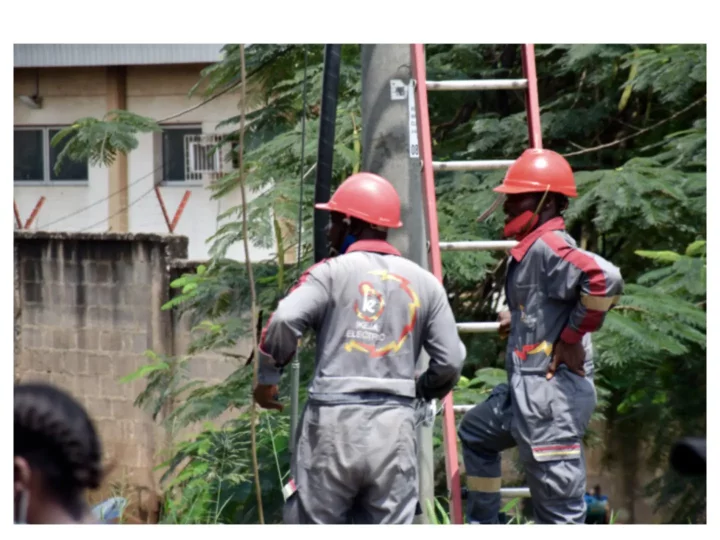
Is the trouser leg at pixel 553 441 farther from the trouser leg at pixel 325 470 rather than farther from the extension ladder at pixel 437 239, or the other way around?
the trouser leg at pixel 325 470

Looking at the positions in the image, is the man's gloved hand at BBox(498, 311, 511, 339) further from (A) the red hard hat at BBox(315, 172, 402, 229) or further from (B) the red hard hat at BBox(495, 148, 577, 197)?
(A) the red hard hat at BBox(315, 172, 402, 229)

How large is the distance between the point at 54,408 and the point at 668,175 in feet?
15.7

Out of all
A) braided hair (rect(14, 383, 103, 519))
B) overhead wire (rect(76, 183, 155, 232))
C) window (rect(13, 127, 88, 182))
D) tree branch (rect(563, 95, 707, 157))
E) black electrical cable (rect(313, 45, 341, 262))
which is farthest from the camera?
window (rect(13, 127, 88, 182))

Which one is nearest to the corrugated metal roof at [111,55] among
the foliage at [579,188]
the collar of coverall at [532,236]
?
the foliage at [579,188]

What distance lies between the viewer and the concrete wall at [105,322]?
33.3ft

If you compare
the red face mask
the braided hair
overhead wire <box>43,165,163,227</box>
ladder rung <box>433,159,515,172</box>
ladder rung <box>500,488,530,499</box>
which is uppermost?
overhead wire <box>43,165,163,227</box>

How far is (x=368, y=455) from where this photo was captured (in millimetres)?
4113

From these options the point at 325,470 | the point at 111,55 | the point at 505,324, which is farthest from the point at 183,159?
the point at 325,470

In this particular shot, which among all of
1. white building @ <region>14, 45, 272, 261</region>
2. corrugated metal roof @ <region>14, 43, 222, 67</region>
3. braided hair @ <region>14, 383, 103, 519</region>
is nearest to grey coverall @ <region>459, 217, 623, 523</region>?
braided hair @ <region>14, 383, 103, 519</region>

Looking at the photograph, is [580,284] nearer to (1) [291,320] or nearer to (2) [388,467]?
(2) [388,467]

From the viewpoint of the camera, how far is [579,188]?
640cm

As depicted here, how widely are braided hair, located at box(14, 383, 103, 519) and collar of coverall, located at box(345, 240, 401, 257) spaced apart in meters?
2.24

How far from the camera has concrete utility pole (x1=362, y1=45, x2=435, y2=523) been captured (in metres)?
4.74

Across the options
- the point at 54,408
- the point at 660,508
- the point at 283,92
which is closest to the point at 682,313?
the point at 660,508
